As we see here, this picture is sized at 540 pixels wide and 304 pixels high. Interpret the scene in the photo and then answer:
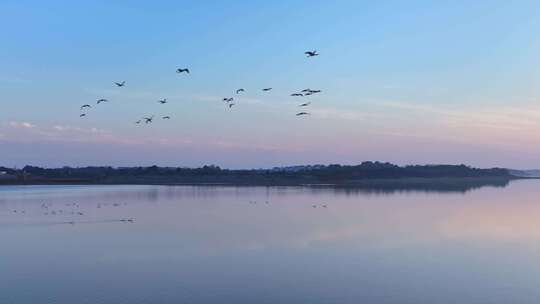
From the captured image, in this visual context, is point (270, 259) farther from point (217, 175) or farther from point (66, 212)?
point (217, 175)

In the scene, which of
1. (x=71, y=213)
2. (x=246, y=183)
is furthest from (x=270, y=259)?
(x=246, y=183)

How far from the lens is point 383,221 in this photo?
23.4 metres

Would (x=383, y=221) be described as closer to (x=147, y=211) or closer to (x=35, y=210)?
(x=147, y=211)

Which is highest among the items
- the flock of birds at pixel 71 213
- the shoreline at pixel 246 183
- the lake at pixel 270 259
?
the shoreline at pixel 246 183

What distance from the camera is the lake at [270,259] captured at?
10.8 meters

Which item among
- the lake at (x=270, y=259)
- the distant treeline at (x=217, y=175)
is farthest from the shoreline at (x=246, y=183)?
the lake at (x=270, y=259)

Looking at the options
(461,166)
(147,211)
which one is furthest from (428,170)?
(147,211)

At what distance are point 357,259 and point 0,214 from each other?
18872mm

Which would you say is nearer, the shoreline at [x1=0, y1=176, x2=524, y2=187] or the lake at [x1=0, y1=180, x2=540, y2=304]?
the lake at [x1=0, y1=180, x2=540, y2=304]

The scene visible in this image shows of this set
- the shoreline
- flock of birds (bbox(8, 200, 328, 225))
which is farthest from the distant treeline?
flock of birds (bbox(8, 200, 328, 225))

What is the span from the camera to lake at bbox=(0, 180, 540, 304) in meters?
10.8

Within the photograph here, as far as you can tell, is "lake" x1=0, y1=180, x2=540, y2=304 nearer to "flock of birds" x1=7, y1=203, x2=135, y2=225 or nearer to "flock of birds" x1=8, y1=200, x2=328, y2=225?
"flock of birds" x1=8, y1=200, x2=328, y2=225

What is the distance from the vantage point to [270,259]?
47.3ft

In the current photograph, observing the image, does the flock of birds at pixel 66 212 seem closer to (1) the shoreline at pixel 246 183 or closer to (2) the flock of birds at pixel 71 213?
(2) the flock of birds at pixel 71 213
